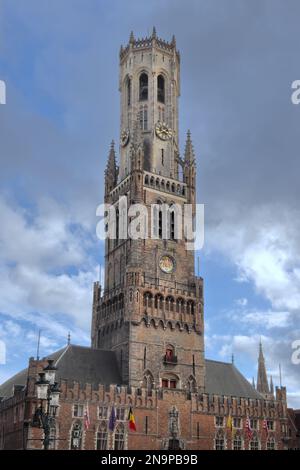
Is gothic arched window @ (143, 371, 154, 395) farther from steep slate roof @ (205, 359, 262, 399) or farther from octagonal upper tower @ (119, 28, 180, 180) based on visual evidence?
octagonal upper tower @ (119, 28, 180, 180)

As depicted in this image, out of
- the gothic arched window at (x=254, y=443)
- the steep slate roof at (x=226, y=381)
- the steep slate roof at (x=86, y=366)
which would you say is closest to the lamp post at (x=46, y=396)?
the steep slate roof at (x=86, y=366)

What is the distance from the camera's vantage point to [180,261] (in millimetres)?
95188

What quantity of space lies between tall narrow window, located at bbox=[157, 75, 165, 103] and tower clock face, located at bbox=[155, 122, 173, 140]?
4.88 m

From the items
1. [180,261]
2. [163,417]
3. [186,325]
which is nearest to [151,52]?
[180,261]

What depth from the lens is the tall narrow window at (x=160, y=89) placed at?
105 metres

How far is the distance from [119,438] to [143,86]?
57133 mm

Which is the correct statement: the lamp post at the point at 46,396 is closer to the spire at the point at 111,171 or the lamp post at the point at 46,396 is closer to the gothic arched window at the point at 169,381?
the gothic arched window at the point at 169,381

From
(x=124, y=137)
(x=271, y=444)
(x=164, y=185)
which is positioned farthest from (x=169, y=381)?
(x=124, y=137)

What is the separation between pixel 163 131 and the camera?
103 metres

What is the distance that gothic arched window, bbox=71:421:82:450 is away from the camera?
75.6m

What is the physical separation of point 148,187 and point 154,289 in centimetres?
1639

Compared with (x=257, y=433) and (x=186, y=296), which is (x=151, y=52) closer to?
(x=186, y=296)

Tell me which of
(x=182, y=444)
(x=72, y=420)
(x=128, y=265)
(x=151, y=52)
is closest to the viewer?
(x=72, y=420)

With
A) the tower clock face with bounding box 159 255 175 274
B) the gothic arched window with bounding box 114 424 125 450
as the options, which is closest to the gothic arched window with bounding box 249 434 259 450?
the gothic arched window with bounding box 114 424 125 450
